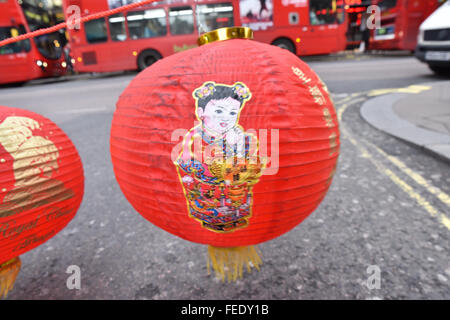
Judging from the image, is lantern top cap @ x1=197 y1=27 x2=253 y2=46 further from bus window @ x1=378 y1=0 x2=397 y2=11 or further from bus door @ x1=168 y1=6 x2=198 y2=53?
bus window @ x1=378 y1=0 x2=397 y2=11

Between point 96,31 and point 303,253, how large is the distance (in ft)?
39.1

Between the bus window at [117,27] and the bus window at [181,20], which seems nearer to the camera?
the bus window at [181,20]

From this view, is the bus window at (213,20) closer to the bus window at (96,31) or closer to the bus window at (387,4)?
the bus window at (96,31)

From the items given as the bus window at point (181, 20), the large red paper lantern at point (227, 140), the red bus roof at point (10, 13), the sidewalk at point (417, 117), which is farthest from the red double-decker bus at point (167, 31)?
the large red paper lantern at point (227, 140)

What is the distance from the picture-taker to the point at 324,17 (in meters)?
10.1

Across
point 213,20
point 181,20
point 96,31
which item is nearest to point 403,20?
point 181,20

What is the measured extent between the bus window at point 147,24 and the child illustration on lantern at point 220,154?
408 inches

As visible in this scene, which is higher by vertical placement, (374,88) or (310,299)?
(374,88)

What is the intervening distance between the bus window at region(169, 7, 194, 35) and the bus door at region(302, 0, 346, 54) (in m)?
4.34

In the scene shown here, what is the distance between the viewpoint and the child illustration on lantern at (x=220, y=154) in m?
0.87

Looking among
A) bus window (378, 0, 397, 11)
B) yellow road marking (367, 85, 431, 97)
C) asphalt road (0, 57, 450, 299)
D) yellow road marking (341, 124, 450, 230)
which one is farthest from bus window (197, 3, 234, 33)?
bus window (378, 0, 397, 11)
